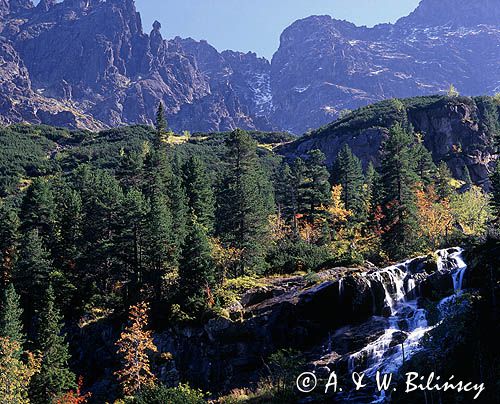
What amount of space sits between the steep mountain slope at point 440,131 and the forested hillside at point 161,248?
147 feet

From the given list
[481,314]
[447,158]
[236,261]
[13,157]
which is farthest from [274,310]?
[13,157]

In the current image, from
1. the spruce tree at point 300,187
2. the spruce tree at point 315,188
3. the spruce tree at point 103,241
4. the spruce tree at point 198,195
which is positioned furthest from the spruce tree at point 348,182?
the spruce tree at point 103,241

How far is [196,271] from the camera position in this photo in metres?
40.1

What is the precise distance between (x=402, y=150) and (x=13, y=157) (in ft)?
356

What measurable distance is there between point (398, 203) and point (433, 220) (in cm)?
766

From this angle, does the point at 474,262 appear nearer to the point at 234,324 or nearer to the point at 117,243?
the point at 234,324

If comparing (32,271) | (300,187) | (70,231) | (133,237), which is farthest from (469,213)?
(32,271)

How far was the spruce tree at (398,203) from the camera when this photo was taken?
44531 millimetres

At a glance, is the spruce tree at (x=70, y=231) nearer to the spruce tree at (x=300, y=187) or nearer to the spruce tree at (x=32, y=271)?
the spruce tree at (x=32, y=271)

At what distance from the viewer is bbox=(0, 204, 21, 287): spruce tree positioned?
49.8 m

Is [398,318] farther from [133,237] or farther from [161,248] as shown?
[133,237]

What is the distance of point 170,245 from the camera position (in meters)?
45.1

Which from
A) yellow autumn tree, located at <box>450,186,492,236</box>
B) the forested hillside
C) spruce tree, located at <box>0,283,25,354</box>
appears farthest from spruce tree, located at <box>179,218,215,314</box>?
yellow autumn tree, located at <box>450,186,492,236</box>

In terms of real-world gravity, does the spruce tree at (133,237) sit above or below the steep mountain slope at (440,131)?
below
